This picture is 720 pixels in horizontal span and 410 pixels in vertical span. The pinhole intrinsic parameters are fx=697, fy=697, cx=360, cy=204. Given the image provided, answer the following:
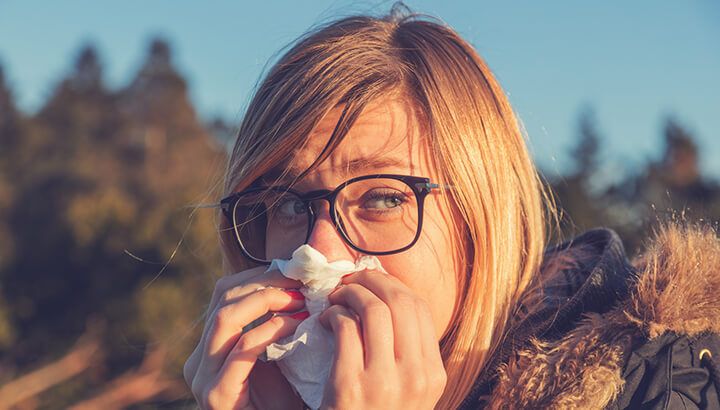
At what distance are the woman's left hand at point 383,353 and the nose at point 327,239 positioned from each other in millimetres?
167

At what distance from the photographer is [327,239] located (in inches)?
88.4

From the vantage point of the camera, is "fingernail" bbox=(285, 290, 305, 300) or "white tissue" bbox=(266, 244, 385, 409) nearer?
"white tissue" bbox=(266, 244, 385, 409)

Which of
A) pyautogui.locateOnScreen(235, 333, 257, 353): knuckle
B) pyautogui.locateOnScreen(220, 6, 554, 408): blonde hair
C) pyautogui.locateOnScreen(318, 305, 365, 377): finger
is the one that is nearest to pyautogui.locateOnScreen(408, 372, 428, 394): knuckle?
pyautogui.locateOnScreen(318, 305, 365, 377): finger

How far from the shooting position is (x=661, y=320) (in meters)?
1.97

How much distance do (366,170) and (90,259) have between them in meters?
19.4

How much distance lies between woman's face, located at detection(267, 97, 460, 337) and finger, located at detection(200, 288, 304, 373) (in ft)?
0.72

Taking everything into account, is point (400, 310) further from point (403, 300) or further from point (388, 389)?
point (388, 389)

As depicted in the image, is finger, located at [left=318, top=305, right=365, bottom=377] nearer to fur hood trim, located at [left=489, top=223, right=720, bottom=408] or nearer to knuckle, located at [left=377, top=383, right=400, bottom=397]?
knuckle, located at [left=377, top=383, right=400, bottom=397]

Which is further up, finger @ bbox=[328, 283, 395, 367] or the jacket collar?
finger @ bbox=[328, 283, 395, 367]

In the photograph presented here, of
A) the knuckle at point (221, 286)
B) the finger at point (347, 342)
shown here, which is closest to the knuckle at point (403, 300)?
the finger at point (347, 342)

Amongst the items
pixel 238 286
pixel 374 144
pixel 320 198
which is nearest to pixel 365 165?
pixel 374 144

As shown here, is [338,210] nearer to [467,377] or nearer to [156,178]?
[467,377]

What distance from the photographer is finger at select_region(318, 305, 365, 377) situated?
1939 mm

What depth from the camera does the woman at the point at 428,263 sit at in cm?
198
